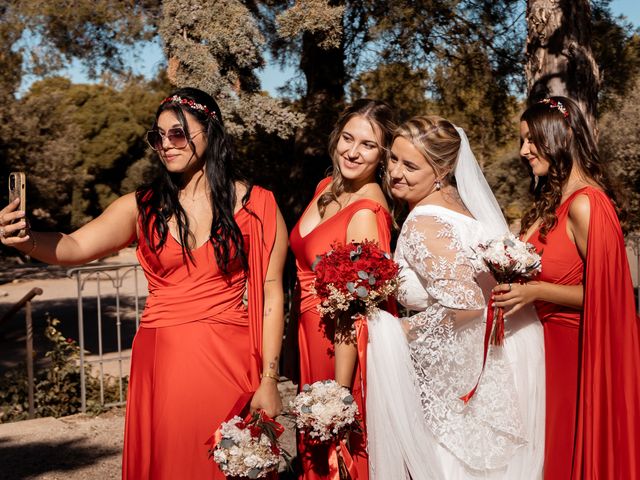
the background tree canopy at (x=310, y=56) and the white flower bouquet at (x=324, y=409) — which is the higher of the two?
the background tree canopy at (x=310, y=56)

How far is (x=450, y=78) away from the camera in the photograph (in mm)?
9570

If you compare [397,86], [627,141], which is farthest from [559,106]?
[627,141]

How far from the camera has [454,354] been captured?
3219mm

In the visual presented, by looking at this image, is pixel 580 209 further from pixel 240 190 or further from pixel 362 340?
pixel 240 190

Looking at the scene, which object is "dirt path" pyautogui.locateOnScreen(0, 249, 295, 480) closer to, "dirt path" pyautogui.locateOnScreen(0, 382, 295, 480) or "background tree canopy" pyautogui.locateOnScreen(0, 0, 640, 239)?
"dirt path" pyautogui.locateOnScreen(0, 382, 295, 480)

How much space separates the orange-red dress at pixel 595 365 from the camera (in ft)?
10.1

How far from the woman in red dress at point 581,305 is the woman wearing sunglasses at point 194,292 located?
1.06 meters

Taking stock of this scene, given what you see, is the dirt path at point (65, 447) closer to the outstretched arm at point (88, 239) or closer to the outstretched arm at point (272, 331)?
the outstretched arm at point (272, 331)

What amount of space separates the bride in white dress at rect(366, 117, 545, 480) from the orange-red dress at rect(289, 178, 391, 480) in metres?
0.10

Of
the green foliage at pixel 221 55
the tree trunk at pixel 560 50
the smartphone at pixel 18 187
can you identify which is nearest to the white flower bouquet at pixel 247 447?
the smartphone at pixel 18 187

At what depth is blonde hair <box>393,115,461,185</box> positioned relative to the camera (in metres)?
3.21

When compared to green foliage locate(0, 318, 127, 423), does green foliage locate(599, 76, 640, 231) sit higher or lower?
higher

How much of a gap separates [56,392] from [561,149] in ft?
18.9

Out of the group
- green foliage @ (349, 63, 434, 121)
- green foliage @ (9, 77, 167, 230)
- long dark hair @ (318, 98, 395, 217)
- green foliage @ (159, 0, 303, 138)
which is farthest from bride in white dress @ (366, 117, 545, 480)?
green foliage @ (9, 77, 167, 230)
